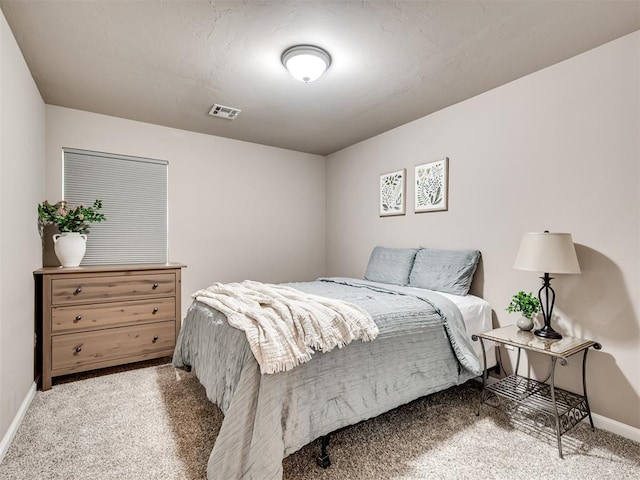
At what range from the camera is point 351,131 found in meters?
3.75

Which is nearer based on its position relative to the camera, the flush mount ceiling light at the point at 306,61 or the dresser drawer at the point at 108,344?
the flush mount ceiling light at the point at 306,61

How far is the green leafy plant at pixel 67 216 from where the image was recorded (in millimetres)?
2826

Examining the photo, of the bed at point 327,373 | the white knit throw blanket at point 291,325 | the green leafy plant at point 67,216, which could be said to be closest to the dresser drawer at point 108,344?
the bed at point 327,373

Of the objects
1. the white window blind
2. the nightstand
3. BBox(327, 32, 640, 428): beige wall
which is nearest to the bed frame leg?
the nightstand

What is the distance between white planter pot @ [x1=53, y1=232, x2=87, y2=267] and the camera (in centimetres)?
287

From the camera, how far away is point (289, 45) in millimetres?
2102

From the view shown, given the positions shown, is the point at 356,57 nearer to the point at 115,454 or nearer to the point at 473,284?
the point at 473,284

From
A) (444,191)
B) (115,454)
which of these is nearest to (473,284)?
(444,191)

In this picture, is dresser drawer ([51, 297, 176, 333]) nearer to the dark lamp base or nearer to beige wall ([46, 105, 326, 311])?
beige wall ([46, 105, 326, 311])

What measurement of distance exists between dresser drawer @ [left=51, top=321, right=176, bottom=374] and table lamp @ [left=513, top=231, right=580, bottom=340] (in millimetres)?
2957

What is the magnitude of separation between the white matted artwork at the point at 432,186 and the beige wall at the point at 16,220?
3.09m

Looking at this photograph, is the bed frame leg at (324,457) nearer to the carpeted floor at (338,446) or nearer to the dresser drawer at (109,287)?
the carpeted floor at (338,446)

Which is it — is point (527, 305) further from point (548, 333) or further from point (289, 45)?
point (289, 45)

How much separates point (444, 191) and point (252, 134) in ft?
7.26
